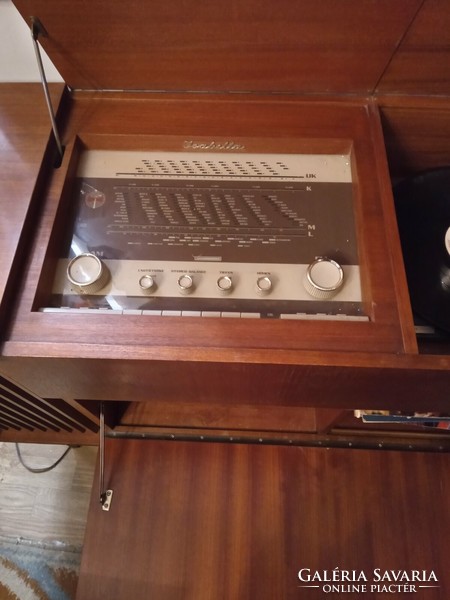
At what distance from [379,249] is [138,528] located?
2.51ft

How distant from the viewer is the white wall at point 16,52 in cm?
65

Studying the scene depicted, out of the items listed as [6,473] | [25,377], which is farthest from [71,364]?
[6,473]

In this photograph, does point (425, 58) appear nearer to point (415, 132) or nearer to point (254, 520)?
point (415, 132)

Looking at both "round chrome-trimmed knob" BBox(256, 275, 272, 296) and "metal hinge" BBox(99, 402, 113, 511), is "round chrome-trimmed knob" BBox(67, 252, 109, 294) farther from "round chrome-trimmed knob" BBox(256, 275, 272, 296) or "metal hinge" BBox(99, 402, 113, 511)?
"metal hinge" BBox(99, 402, 113, 511)

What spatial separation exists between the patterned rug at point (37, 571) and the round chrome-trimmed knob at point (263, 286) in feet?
3.41

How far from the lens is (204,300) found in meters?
0.63

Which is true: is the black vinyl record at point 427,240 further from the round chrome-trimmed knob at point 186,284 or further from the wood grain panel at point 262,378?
the round chrome-trimmed knob at point 186,284

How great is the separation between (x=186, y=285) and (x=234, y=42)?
1.23 ft

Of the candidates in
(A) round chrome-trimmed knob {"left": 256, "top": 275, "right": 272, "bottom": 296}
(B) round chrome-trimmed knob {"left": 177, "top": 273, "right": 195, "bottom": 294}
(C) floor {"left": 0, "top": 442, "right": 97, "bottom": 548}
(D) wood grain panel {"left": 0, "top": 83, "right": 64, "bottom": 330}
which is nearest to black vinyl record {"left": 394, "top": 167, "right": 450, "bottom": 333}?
(A) round chrome-trimmed knob {"left": 256, "top": 275, "right": 272, "bottom": 296}

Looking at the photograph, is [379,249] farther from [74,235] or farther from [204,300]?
[74,235]

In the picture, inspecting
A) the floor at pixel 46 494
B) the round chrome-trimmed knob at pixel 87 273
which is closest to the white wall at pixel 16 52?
the round chrome-trimmed knob at pixel 87 273

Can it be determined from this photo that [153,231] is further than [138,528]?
No

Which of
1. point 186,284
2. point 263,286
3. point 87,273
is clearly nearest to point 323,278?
point 263,286

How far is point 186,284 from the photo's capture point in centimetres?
63
